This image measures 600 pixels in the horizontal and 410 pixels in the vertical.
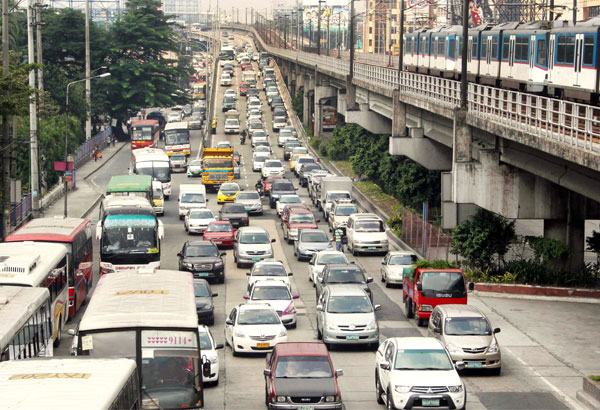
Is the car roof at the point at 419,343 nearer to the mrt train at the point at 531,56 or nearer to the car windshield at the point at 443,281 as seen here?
the car windshield at the point at 443,281

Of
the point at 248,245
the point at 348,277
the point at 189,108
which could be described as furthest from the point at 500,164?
the point at 189,108

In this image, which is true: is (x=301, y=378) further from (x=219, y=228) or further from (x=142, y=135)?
(x=142, y=135)

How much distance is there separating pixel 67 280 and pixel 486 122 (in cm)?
1516

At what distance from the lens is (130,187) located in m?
48.1

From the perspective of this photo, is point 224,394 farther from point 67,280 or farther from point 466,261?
point 466,261

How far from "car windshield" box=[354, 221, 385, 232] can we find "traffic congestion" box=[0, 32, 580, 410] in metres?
0.09

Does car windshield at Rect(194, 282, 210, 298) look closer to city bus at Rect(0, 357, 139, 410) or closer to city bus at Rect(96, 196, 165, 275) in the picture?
city bus at Rect(96, 196, 165, 275)

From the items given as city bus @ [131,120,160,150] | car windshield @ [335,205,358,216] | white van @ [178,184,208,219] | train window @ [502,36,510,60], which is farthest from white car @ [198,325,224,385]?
city bus @ [131,120,160,150]

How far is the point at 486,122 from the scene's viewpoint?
35.7m

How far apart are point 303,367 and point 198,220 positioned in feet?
97.6

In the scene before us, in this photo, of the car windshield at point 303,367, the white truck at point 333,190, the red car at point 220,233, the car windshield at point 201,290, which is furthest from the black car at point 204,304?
the white truck at point 333,190

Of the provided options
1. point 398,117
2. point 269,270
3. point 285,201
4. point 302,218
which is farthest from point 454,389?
point 285,201

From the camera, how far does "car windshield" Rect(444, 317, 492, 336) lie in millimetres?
25938

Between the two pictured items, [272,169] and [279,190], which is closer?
[279,190]
